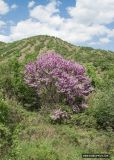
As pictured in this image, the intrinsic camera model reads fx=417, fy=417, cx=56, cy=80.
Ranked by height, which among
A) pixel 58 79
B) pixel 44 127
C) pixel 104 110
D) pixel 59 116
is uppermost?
pixel 58 79

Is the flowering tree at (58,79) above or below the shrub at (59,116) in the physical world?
above

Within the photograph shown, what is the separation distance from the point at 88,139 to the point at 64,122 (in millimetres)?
4459

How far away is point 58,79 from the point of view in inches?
981

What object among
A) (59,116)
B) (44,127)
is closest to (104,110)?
(59,116)

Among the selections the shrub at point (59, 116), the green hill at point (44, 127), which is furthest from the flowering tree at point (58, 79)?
the shrub at point (59, 116)

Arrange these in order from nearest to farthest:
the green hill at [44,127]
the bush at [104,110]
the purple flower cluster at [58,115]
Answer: the green hill at [44,127] < the bush at [104,110] < the purple flower cluster at [58,115]

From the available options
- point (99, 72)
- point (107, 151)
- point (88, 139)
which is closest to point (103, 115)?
point (88, 139)

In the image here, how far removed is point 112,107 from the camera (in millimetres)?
22266

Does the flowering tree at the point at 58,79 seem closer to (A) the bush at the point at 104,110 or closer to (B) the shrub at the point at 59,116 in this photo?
(B) the shrub at the point at 59,116

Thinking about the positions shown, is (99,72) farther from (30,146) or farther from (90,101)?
(30,146)

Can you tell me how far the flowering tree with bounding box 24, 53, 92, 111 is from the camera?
25.0m

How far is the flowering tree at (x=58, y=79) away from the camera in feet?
82.0

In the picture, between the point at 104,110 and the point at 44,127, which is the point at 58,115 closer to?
the point at 104,110

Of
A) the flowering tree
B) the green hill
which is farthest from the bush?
the flowering tree
